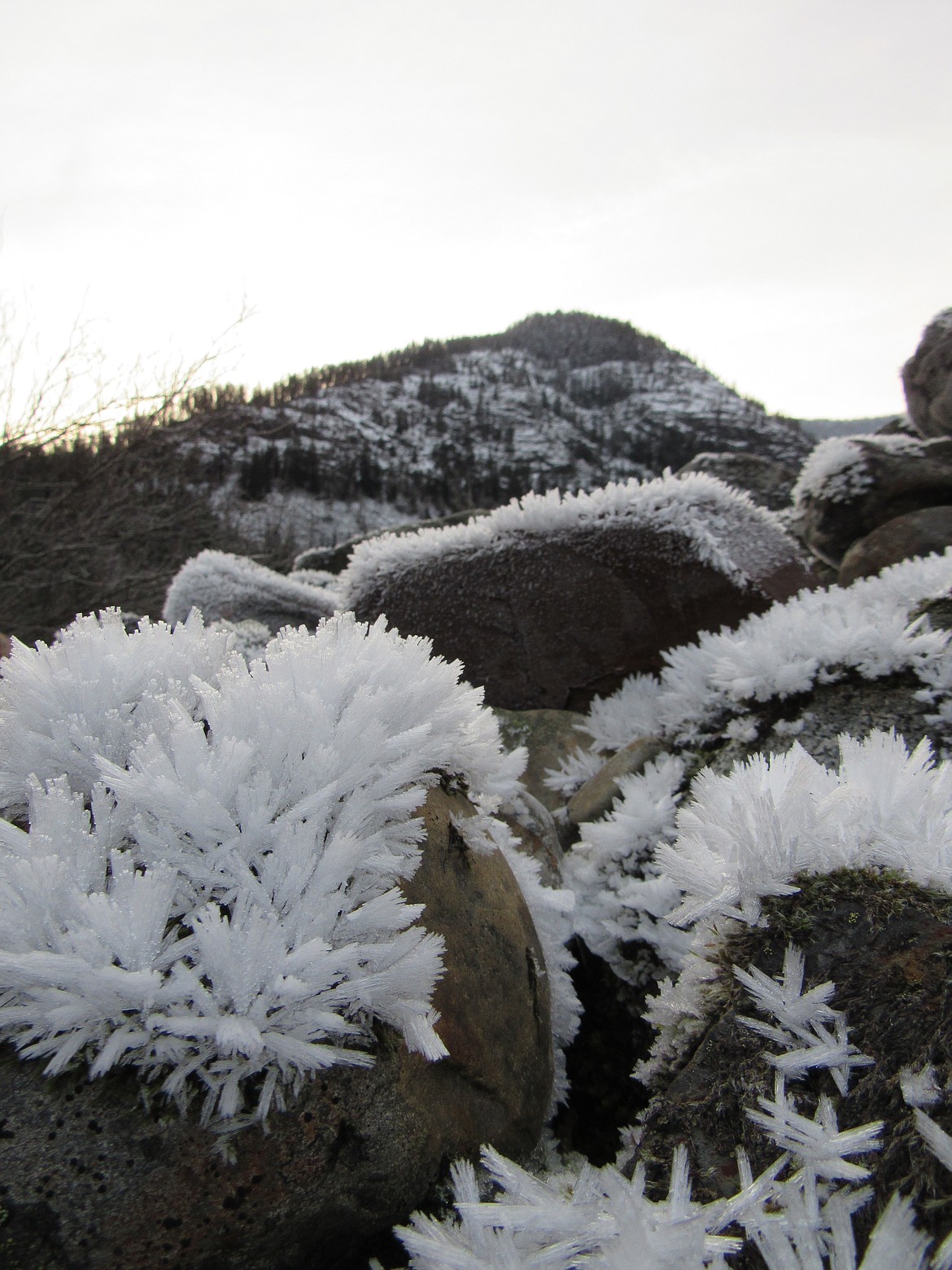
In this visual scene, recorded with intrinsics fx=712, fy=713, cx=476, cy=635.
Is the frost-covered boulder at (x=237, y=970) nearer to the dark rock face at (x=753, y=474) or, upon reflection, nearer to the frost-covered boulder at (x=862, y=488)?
the frost-covered boulder at (x=862, y=488)

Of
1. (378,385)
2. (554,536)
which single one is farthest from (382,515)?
(554,536)

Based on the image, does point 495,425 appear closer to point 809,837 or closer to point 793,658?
point 793,658

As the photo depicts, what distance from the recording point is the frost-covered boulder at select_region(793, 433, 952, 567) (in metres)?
4.02

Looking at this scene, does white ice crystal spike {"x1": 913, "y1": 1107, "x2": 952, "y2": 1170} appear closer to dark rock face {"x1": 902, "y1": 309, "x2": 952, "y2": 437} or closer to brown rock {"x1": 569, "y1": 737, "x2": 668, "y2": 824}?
brown rock {"x1": 569, "y1": 737, "x2": 668, "y2": 824}

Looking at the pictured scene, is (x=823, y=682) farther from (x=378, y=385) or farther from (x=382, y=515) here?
(x=378, y=385)

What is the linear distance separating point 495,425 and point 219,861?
6057 cm

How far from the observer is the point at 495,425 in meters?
58.8

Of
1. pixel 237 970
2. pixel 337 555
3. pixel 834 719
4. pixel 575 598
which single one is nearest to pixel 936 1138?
pixel 237 970

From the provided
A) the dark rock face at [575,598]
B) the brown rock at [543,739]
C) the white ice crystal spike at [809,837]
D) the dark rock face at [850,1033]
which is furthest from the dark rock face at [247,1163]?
the dark rock face at [575,598]

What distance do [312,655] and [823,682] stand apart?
1386 millimetres

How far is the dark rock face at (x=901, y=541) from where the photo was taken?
11.5ft

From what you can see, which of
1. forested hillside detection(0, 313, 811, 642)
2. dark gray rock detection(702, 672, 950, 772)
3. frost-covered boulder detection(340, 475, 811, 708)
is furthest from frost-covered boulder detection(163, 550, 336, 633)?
dark gray rock detection(702, 672, 950, 772)

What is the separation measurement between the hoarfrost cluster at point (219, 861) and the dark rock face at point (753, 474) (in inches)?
282

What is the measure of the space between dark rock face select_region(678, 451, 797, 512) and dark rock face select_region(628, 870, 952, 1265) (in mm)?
7125
